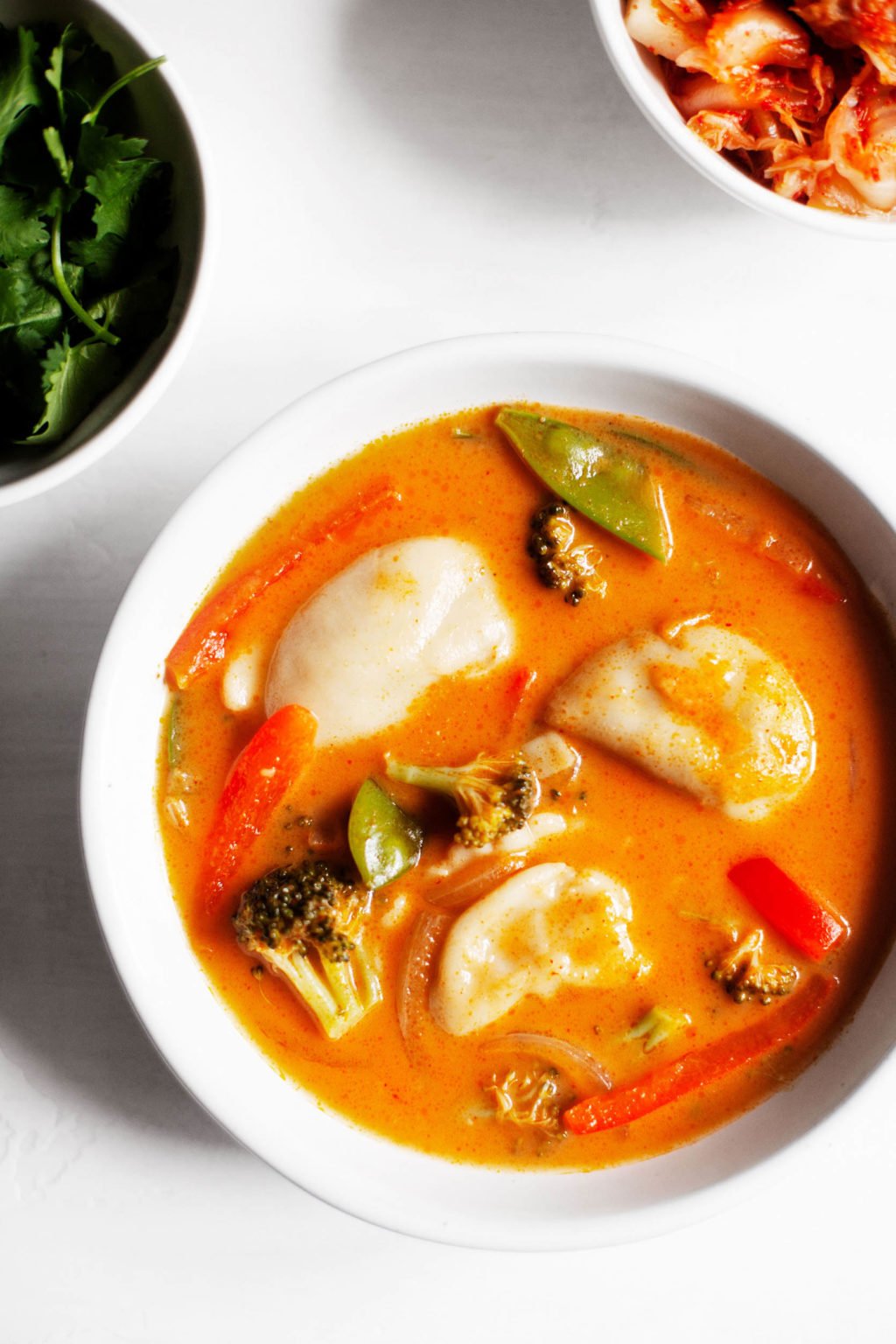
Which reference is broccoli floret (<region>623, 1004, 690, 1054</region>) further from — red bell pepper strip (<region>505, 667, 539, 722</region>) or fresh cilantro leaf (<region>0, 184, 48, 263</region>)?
fresh cilantro leaf (<region>0, 184, 48, 263</region>)

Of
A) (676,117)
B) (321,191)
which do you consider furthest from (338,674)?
(676,117)

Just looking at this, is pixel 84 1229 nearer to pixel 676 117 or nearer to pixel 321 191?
pixel 321 191

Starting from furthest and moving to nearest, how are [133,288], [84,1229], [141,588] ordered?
[84,1229], [133,288], [141,588]

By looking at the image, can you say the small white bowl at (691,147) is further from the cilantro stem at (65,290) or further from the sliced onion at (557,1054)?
the sliced onion at (557,1054)

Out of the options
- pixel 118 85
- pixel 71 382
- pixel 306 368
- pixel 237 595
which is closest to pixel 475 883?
pixel 237 595

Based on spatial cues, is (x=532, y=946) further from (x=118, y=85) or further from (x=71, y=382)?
(x=118, y=85)

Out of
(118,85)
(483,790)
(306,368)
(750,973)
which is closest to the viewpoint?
(118,85)
